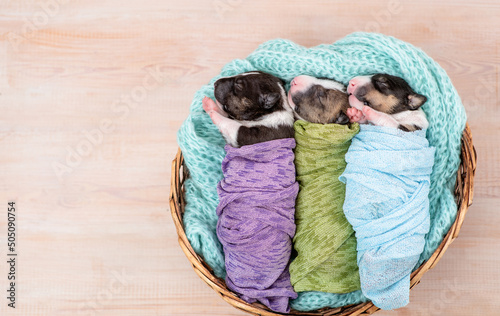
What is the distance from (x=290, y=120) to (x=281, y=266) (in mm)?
427

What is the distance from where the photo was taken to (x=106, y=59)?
1838mm

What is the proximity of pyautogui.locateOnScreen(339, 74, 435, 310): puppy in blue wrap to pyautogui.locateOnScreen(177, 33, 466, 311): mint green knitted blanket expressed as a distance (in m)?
0.07

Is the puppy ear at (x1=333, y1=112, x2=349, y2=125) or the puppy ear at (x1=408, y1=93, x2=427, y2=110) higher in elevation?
the puppy ear at (x1=408, y1=93, x2=427, y2=110)

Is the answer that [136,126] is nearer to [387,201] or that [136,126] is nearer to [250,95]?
[250,95]

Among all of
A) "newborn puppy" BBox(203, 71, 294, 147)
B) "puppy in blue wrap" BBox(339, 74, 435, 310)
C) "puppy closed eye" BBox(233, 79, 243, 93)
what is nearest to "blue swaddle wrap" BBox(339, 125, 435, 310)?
"puppy in blue wrap" BBox(339, 74, 435, 310)

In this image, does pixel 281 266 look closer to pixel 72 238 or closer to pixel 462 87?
pixel 72 238

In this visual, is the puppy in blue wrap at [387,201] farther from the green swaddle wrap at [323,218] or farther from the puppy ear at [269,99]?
the puppy ear at [269,99]

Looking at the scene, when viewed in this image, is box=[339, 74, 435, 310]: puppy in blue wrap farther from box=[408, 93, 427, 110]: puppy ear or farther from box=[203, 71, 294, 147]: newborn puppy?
box=[203, 71, 294, 147]: newborn puppy

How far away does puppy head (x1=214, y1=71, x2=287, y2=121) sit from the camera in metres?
1.45

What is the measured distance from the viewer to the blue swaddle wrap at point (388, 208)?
1326mm

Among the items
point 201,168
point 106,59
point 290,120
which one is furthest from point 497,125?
point 106,59

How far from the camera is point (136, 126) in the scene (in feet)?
5.92

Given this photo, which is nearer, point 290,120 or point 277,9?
point 290,120

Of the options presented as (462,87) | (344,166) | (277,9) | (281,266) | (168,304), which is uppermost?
(277,9)
